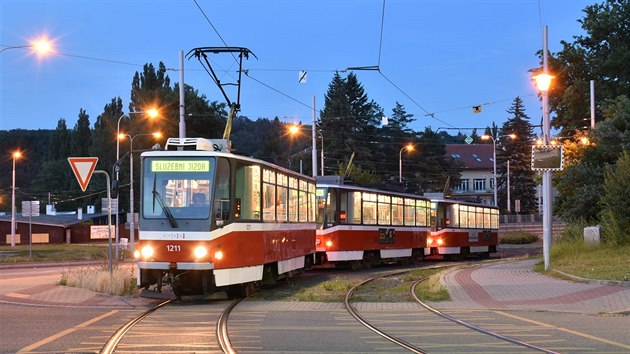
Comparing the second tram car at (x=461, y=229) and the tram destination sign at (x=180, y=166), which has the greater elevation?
the tram destination sign at (x=180, y=166)

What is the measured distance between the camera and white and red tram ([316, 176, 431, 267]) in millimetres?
24438

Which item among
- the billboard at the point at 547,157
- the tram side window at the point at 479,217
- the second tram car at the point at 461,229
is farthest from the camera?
the tram side window at the point at 479,217

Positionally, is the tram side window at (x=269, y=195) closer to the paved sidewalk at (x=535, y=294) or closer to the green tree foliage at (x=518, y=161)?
the paved sidewalk at (x=535, y=294)

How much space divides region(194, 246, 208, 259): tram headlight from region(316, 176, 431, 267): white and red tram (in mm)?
10655

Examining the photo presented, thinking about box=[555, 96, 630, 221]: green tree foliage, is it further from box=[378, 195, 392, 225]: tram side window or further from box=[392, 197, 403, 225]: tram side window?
box=[378, 195, 392, 225]: tram side window

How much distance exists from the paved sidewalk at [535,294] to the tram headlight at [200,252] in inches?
190

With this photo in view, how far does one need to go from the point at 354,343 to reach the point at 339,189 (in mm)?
15447

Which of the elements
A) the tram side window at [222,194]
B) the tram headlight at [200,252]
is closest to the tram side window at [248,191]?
the tram side window at [222,194]

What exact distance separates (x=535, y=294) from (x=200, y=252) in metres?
7.48

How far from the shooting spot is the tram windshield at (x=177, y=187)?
14.0 metres

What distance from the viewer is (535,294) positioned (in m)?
15.4

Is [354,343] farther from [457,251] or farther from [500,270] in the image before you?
[457,251]

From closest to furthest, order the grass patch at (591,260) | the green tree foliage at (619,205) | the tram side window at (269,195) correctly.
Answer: the tram side window at (269,195), the grass patch at (591,260), the green tree foliage at (619,205)

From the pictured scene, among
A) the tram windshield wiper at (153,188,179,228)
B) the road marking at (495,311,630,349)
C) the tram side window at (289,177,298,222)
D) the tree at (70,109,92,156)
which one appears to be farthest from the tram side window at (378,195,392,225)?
the tree at (70,109,92,156)
